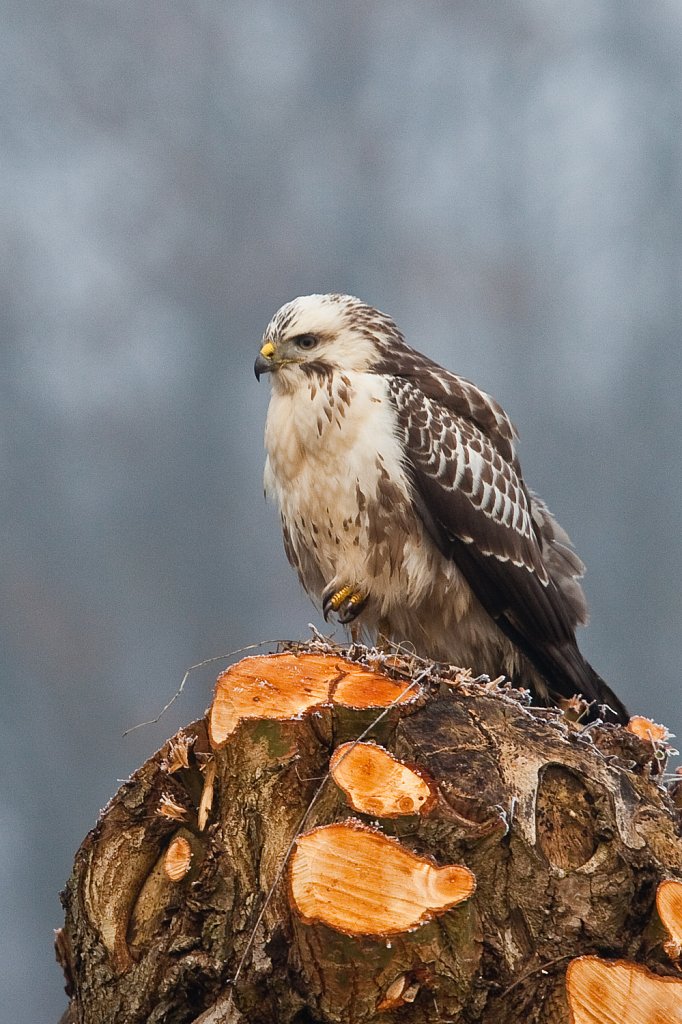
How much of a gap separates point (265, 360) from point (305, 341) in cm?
19

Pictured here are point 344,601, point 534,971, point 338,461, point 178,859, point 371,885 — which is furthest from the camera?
point 344,601

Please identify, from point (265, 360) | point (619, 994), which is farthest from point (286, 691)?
point (265, 360)

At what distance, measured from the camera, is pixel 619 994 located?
277 centimetres

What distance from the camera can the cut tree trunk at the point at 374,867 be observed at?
2748 millimetres

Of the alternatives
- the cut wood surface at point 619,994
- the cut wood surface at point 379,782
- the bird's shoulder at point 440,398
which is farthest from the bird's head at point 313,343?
the cut wood surface at point 619,994

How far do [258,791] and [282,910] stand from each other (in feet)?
1.26

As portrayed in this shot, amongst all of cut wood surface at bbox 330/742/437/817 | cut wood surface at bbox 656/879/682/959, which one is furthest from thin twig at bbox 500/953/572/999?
cut wood surface at bbox 330/742/437/817

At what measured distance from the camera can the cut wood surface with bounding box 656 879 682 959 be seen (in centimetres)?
283

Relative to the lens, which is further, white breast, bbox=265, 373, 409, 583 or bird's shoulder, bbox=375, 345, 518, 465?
bird's shoulder, bbox=375, 345, 518, 465

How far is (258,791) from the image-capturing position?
319 cm

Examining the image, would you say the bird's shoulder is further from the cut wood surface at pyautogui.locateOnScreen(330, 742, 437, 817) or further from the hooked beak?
Result: the cut wood surface at pyautogui.locateOnScreen(330, 742, 437, 817)

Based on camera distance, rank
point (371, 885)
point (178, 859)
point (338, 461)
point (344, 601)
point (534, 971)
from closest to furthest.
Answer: point (371, 885) < point (534, 971) < point (178, 859) < point (338, 461) < point (344, 601)

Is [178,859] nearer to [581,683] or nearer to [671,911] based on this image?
[671,911]

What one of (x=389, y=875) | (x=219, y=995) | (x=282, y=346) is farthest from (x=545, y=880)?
(x=282, y=346)
